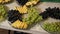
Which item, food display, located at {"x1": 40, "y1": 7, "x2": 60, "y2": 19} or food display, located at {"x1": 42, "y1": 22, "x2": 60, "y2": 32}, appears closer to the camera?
food display, located at {"x1": 42, "y1": 22, "x2": 60, "y2": 32}

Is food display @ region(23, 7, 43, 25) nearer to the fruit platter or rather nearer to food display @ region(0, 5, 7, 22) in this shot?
the fruit platter

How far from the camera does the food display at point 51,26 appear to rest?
110cm

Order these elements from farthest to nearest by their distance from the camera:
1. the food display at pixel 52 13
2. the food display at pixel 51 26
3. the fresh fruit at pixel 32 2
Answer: the fresh fruit at pixel 32 2, the food display at pixel 52 13, the food display at pixel 51 26

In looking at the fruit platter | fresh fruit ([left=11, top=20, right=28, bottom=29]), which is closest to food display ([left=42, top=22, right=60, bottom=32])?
the fruit platter

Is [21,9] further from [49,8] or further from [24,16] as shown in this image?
[49,8]

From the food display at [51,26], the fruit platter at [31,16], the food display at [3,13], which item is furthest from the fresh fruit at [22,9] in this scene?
the food display at [51,26]

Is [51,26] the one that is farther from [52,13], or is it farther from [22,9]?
[22,9]

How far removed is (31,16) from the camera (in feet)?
3.96

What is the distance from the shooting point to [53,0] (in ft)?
4.49

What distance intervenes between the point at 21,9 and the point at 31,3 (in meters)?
0.10

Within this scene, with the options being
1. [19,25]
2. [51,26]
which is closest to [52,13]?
[51,26]

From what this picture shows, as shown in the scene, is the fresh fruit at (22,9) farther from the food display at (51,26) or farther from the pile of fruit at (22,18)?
the food display at (51,26)

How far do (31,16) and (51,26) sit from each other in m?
0.17

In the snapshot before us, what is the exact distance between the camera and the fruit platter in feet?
3.69
